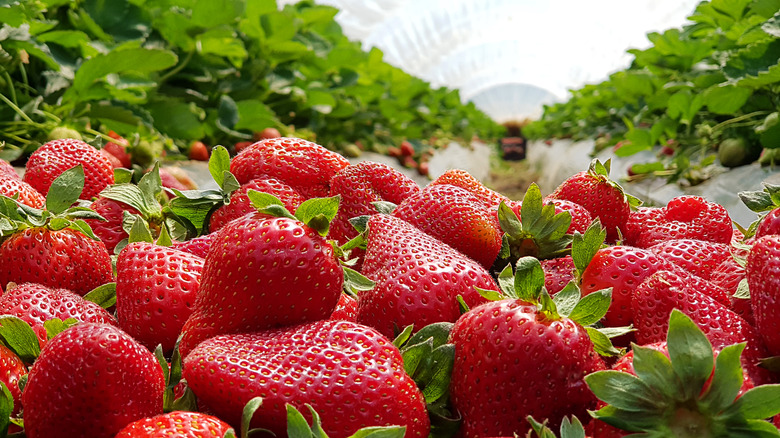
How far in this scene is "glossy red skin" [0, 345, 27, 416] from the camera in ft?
2.11

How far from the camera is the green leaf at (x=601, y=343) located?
62 centimetres

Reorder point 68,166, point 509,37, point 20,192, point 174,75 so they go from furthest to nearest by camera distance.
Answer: point 509,37, point 174,75, point 68,166, point 20,192

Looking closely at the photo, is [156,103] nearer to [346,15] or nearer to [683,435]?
[683,435]

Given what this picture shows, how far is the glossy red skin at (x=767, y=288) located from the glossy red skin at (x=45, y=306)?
2.09 ft

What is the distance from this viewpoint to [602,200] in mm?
920

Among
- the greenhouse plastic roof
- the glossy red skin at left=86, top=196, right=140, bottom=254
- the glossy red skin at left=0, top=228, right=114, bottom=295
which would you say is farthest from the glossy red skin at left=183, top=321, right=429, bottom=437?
the greenhouse plastic roof

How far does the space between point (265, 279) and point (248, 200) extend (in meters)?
0.29

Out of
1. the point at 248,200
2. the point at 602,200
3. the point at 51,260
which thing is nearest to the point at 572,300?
the point at 602,200

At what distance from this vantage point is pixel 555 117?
13.5 m

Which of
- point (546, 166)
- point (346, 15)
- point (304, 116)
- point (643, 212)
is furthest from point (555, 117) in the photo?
point (643, 212)

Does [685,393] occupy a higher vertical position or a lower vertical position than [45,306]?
higher

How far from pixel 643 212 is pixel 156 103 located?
132 inches

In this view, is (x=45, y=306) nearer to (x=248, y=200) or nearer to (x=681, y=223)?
(x=248, y=200)

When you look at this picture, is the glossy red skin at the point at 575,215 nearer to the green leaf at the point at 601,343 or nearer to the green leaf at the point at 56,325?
the green leaf at the point at 601,343
